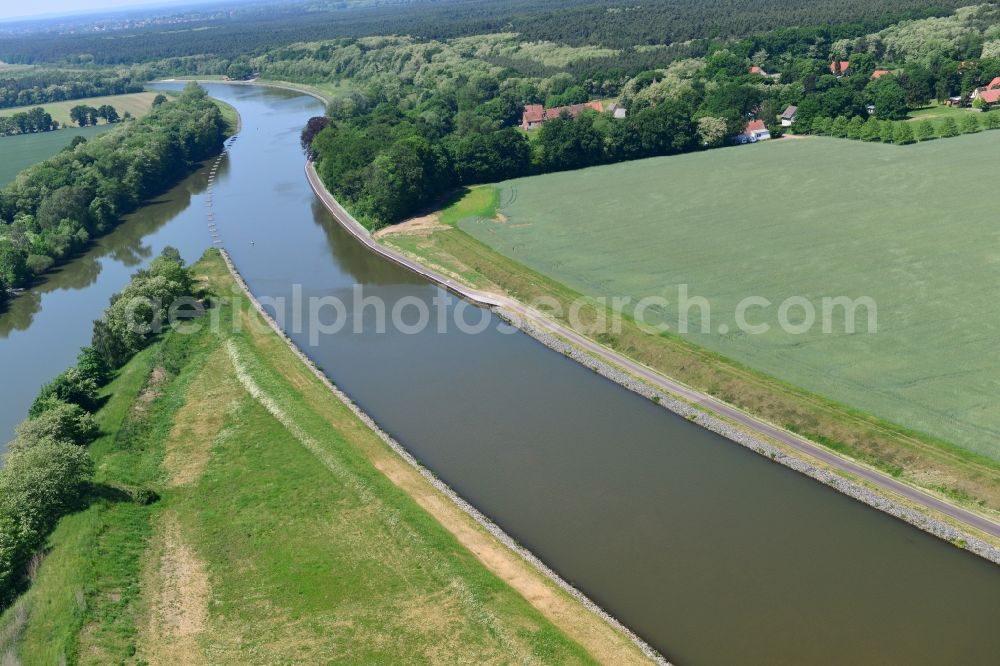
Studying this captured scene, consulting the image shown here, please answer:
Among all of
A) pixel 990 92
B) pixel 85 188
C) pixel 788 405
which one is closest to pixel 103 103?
pixel 85 188

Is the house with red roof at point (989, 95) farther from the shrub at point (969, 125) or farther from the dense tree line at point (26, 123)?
the dense tree line at point (26, 123)

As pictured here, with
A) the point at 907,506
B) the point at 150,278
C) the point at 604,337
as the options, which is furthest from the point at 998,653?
the point at 150,278

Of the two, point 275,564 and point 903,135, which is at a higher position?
point 903,135

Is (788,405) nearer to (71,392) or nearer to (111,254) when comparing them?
(71,392)

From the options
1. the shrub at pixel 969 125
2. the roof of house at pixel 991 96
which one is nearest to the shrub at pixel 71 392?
the shrub at pixel 969 125

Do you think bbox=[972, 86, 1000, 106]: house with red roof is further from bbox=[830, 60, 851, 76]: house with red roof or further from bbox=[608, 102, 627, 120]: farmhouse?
bbox=[608, 102, 627, 120]: farmhouse

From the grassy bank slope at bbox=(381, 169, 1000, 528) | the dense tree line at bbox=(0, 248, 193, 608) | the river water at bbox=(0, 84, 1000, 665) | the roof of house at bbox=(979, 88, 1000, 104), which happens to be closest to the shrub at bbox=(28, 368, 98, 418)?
the dense tree line at bbox=(0, 248, 193, 608)
